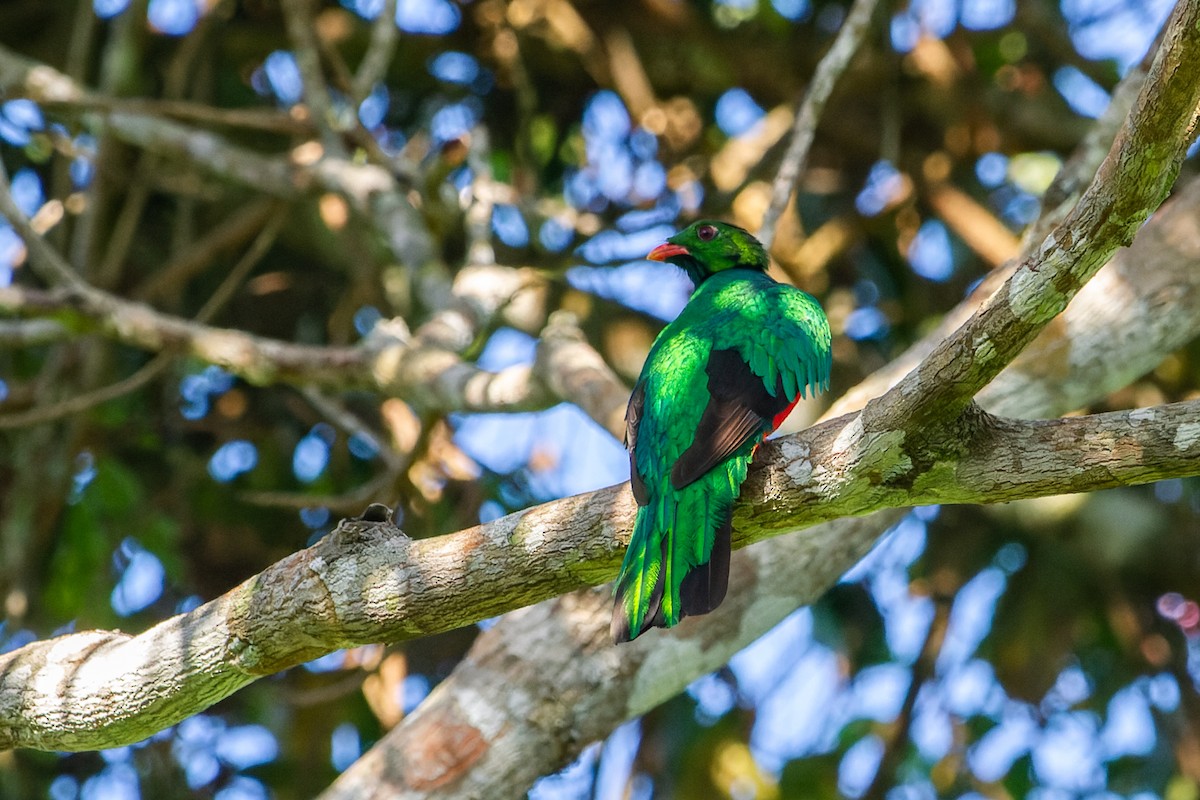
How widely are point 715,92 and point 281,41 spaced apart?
250cm

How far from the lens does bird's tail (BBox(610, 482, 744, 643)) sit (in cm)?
322

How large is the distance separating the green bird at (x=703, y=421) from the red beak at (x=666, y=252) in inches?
13.6

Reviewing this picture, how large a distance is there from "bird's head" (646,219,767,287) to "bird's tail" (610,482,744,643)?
2112 millimetres

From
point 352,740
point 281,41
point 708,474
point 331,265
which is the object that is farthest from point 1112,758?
point 281,41

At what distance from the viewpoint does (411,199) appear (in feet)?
21.2

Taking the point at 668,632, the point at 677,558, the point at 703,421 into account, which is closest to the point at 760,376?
the point at 703,421

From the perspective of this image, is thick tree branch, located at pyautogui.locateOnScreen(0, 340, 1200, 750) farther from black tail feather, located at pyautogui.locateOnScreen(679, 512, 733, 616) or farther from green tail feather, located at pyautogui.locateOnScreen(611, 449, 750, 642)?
black tail feather, located at pyautogui.locateOnScreen(679, 512, 733, 616)

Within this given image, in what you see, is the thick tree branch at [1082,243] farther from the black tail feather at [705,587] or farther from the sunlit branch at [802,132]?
the sunlit branch at [802,132]

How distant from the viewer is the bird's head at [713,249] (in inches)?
209

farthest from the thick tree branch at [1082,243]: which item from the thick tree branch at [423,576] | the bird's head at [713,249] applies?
the bird's head at [713,249]

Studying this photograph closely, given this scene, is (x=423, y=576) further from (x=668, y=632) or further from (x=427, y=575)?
(x=668, y=632)

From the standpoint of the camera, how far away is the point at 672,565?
3266mm

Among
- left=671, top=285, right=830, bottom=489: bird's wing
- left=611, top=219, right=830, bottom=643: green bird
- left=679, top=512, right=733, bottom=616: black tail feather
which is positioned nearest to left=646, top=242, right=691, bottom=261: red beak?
left=611, top=219, right=830, bottom=643: green bird

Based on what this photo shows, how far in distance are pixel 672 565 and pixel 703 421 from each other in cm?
51
